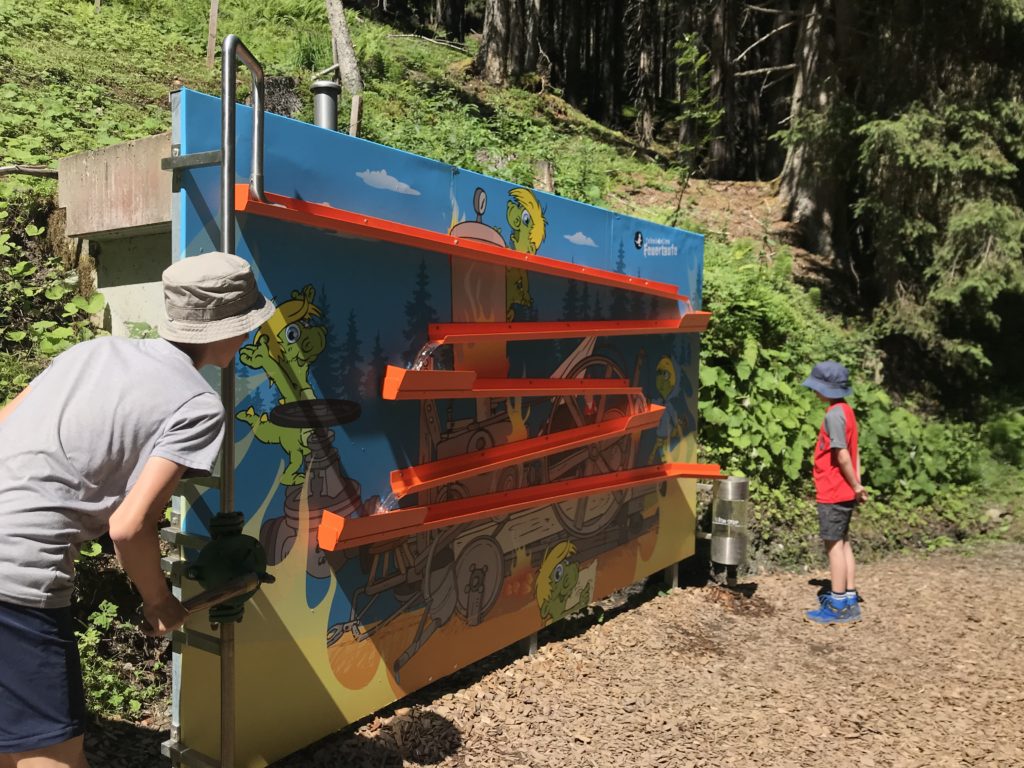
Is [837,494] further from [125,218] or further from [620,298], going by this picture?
[125,218]

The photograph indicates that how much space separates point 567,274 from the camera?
454cm

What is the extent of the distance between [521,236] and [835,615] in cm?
364

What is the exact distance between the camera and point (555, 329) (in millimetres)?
4504

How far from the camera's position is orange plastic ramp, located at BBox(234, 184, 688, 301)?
9.82 ft

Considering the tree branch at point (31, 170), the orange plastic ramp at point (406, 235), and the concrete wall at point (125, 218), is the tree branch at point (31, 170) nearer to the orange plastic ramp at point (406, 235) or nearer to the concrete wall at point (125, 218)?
the concrete wall at point (125, 218)

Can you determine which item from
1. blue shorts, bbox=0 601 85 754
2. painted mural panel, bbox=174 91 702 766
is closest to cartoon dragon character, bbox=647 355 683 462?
painted mural panel, bbox=174 91 702 766

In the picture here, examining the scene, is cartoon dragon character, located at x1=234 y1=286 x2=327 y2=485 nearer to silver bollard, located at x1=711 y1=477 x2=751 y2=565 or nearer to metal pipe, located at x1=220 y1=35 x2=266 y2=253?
metal pipe, located at x1=220 y1=35 x2=266 y2=253

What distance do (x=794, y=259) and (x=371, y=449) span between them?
10.5 meters

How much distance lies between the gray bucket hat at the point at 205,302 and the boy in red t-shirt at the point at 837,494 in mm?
4703

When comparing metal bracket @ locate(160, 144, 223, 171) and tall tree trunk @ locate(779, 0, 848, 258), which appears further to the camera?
tall tree trunk @ locate(779, 0, 848, 258)

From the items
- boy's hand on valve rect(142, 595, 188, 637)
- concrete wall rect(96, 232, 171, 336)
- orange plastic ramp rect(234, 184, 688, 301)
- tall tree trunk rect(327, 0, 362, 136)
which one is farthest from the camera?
tall tree trunk rect(327, 0, 362, 136)

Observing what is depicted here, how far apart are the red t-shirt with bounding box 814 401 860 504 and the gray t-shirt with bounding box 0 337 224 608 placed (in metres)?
4.91

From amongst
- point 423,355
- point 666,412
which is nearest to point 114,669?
point 423,355

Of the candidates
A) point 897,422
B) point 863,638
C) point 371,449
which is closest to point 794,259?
point 897,422
